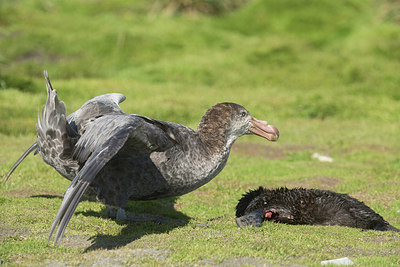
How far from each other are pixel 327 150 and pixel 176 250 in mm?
9019

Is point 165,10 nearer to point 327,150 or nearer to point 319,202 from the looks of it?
point 327,150

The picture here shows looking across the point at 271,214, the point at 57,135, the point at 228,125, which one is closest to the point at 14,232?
the point at 57,135

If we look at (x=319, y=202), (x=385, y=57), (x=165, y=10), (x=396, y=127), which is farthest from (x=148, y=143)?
(x=165, y=10)

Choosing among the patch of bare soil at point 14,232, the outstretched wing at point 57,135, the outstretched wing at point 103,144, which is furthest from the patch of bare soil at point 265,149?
the patch of bare soil at point 14,232

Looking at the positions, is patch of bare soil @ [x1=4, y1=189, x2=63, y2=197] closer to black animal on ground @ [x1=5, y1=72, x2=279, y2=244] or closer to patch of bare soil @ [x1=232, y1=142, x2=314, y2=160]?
black animal on ground @ [x1=5, y1=72, x2=279, y2=244]

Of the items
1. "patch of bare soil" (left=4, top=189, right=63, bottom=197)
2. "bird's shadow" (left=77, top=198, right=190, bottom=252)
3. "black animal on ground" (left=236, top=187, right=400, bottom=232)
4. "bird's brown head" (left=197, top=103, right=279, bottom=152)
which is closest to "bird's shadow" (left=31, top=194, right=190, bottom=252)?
"bird's shadow" (left=77, top=198, right=190, bottom=252)

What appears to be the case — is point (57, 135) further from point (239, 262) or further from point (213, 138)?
point (239, 262)

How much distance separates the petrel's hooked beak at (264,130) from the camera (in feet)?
23.7

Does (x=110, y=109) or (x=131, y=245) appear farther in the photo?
(x=110, y=109)

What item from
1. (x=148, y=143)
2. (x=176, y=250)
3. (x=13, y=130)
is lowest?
(x=13, y=130)

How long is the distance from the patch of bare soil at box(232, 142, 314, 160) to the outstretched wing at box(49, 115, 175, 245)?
6830 mm

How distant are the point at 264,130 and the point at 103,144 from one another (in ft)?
8.20

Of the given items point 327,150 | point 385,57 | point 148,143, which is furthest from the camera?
point 385,57

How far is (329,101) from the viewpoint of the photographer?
18.4 meters
